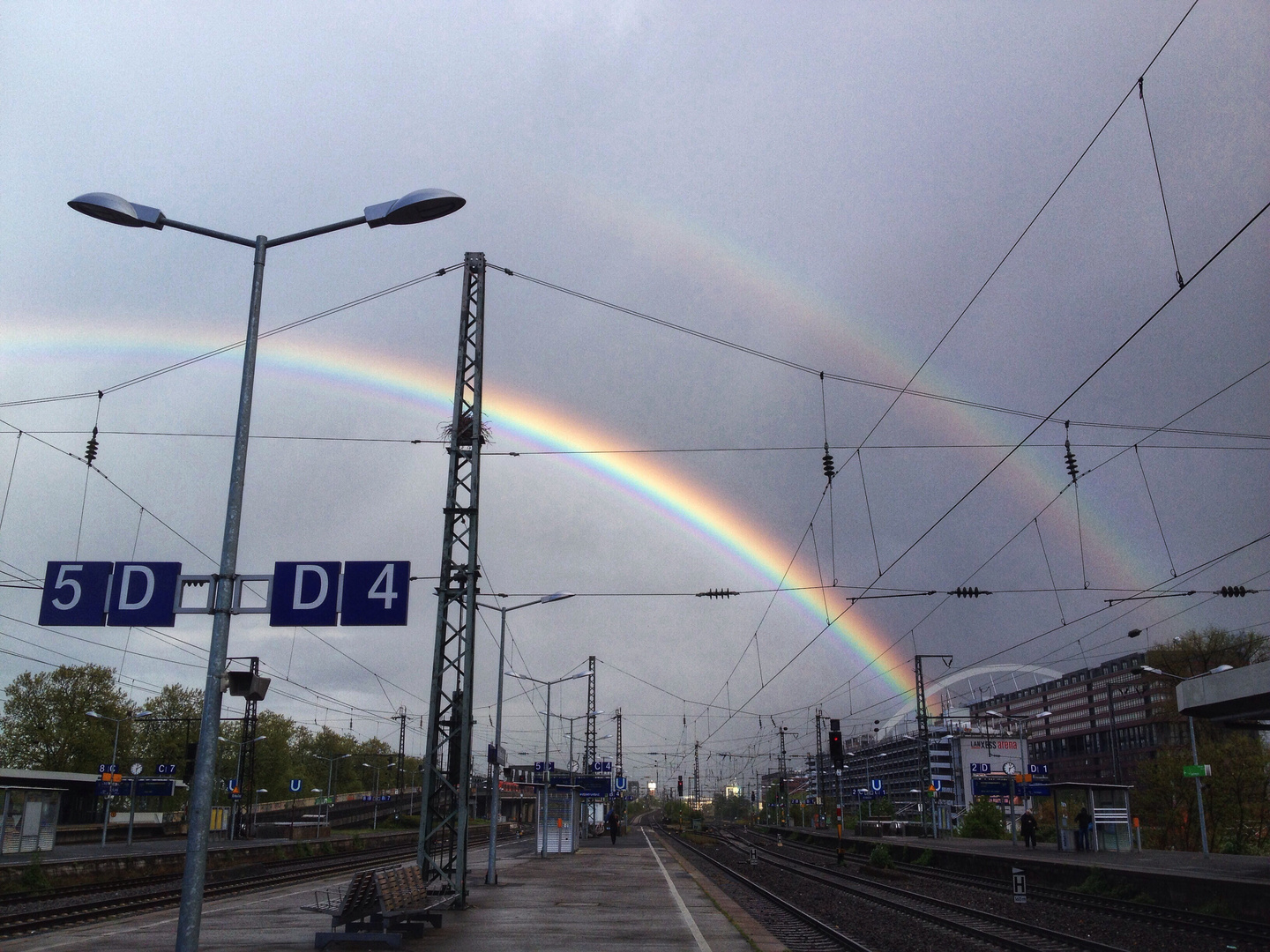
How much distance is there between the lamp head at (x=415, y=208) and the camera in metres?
11.2

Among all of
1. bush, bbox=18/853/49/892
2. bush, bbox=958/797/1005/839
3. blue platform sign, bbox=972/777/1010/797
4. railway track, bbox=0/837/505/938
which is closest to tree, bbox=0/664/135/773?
railway track, bbox=0/837/505/938

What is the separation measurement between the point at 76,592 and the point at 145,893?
816 inches

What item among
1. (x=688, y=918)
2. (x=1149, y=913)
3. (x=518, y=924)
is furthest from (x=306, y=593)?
(x=1149, y=913)

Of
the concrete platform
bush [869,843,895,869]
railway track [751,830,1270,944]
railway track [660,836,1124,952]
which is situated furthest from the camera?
bush [869,843,895,869]

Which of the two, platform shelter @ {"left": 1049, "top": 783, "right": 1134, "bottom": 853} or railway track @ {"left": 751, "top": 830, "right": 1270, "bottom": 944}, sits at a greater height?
platform shelter @ {"left": 1049, "top": 783, "right": 1134, "bottom": 853}

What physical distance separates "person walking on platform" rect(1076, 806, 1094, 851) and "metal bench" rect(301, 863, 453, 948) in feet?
99.0

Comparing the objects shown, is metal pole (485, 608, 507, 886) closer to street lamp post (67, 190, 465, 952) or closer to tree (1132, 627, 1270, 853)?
street lamp post (67, 190, 465, 952)

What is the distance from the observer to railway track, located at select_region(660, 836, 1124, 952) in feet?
59.2

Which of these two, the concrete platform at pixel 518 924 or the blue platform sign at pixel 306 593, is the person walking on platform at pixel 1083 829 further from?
the blue platform sign at pixel 306 593

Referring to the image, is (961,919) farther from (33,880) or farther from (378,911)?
(33,880)

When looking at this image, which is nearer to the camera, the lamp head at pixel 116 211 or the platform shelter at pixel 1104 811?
the lamp head at pixel 116 211

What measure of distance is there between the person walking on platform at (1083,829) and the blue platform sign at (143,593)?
121 feet

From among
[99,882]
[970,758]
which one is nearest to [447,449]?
[99,882]

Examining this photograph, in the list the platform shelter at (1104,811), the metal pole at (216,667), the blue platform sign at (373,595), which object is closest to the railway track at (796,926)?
the blue platform sign at (373,595)
